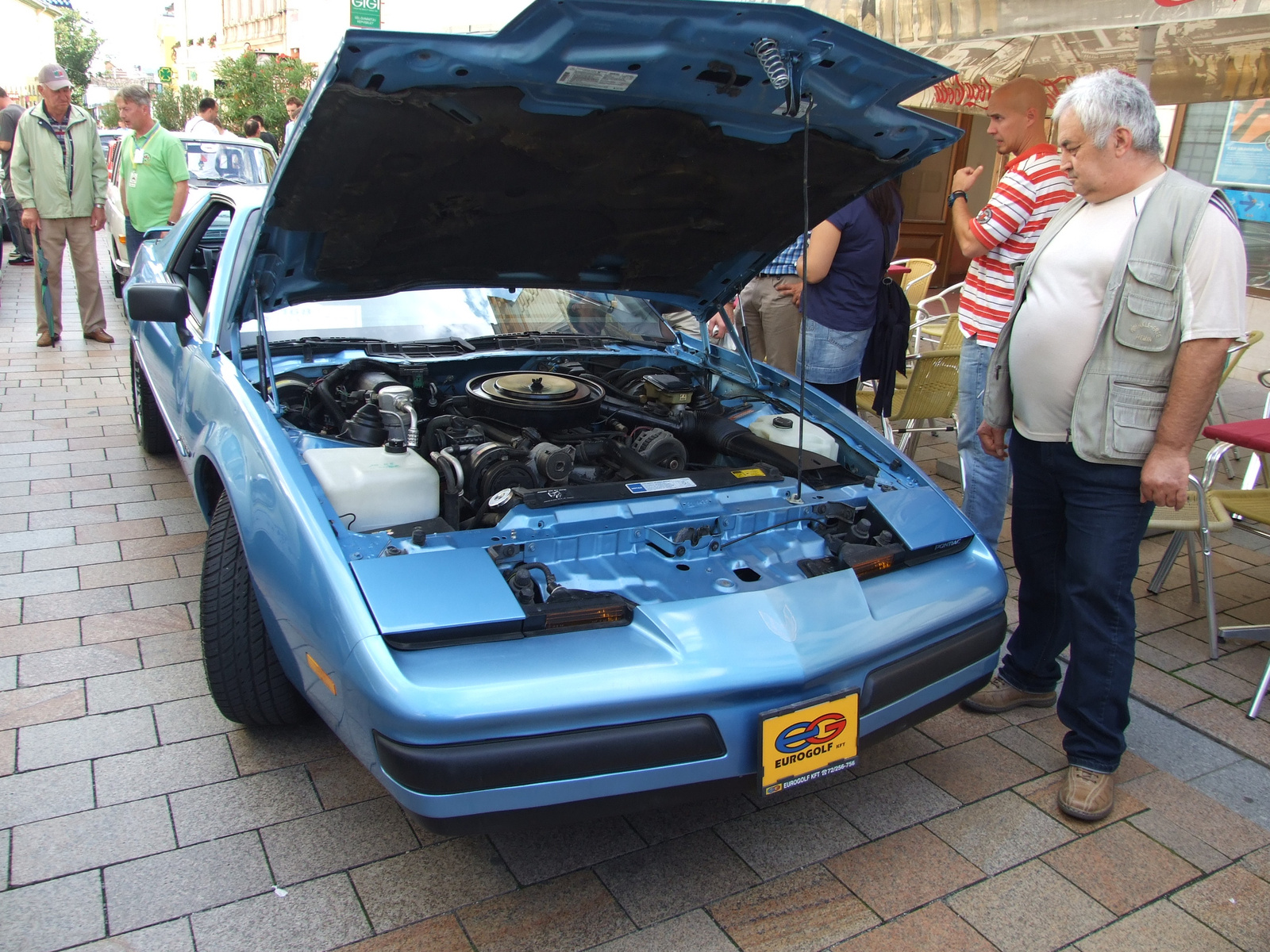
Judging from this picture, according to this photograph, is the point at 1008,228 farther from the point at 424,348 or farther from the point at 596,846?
the point at 596,846

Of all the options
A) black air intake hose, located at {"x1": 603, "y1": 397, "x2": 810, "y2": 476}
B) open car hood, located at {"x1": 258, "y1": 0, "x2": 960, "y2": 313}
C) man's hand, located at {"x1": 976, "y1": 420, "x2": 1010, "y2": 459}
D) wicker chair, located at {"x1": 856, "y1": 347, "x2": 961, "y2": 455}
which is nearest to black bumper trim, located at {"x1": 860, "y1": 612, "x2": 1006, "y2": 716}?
man's hand, located at {"x1": 976, "y1": 420, "x2": 1010, "y2": 459}

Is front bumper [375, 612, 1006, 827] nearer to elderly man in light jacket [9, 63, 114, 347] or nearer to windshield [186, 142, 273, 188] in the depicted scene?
elderly man in light jacket [9, 63, 114, 347]

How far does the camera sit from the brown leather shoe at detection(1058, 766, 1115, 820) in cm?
246

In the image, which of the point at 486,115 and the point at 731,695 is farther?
the point at 486,115

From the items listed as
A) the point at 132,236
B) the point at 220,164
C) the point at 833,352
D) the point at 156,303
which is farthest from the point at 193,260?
the point at 220,164

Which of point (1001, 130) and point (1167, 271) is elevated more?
point (1001, 130)

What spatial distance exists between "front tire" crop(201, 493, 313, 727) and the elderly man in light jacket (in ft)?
19.2

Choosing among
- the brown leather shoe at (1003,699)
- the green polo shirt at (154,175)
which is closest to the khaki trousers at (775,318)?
the brown leather shoe at (1003,699)

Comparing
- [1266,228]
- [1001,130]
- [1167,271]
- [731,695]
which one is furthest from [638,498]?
[1266,228]

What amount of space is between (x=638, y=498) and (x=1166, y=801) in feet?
5.72

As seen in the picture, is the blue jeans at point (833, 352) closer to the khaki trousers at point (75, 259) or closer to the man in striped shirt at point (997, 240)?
the man in striped shirt at point (997, 240)

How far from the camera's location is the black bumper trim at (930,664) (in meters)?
2.10

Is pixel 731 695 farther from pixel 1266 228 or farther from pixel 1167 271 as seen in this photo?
pixel 1266 228

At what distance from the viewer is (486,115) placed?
7.70 feet
